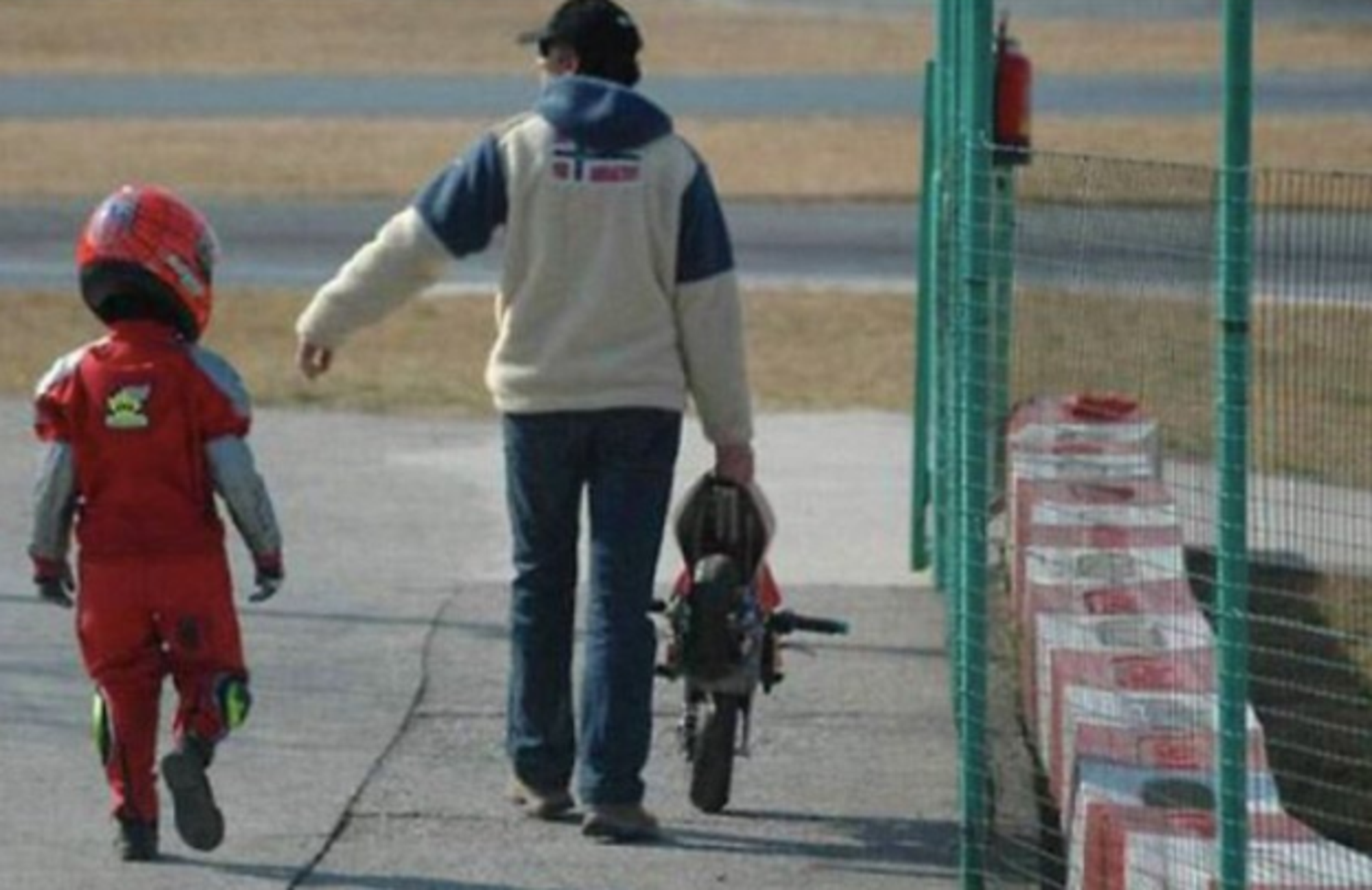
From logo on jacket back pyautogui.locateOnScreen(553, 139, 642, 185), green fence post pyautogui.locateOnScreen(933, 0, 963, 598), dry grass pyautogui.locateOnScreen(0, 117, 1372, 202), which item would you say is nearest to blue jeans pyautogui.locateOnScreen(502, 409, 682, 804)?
logo on jacket back pyautogui.locateOnScreen(553, 139, 642, 185)

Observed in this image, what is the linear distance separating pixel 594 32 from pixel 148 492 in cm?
144

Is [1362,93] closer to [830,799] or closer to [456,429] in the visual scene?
[456,429]

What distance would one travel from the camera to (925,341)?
37.1 feet

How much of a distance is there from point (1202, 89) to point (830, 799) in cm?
2707

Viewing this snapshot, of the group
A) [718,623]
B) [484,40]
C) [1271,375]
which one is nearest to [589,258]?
[718,623]

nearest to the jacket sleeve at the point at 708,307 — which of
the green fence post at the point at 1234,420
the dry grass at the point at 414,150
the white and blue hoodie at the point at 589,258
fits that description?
the white and blue hoodie at the point at 589,258

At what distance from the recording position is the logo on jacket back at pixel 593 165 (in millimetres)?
7895

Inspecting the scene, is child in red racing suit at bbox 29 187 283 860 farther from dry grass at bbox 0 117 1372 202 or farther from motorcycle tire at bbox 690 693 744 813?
dry grass at bbox 0 117 1372 202

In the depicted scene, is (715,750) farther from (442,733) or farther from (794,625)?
(442,733)

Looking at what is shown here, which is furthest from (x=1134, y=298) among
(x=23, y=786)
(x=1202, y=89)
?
(x=1202, y=89)

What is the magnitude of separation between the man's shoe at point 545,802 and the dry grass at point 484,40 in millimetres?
29618

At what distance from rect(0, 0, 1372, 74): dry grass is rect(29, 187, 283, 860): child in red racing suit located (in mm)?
30279

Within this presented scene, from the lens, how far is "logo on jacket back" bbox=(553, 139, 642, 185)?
789 cm

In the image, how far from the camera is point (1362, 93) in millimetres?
32656
